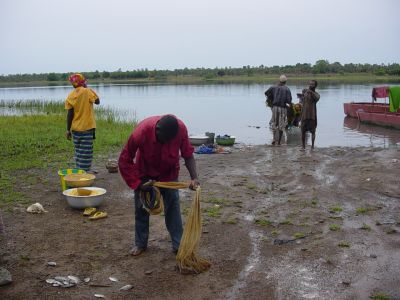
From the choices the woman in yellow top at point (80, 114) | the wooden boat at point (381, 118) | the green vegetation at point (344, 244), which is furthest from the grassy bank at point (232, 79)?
the green vegetation at point (344, 244)

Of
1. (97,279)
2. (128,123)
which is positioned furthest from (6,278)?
(128,123)

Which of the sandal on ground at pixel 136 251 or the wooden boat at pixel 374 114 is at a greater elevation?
the wooden boat at pixel 374 114

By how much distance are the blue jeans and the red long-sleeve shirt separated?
0.20 m

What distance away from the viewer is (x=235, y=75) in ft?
289

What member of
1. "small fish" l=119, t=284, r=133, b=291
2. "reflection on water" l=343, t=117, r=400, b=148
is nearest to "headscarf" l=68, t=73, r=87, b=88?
"small fish" l=119, t=284, r=133, b=291

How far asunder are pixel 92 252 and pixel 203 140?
8209 mm

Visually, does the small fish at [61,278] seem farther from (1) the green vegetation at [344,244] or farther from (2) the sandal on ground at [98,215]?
(1) the green vegetation at [344,244]

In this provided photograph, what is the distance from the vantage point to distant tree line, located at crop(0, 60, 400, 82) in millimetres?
77750

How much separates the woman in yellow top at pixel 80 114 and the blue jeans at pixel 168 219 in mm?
3194

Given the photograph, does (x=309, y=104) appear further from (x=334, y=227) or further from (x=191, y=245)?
(x=191, y=245)

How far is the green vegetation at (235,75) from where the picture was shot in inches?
2940

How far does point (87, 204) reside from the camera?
624 centimetres

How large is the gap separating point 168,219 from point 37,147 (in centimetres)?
804

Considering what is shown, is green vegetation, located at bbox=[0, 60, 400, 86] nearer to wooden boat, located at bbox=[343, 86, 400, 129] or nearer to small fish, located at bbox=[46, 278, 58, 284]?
wooden boat, located at bbox=[343, 86, 400, 129]
